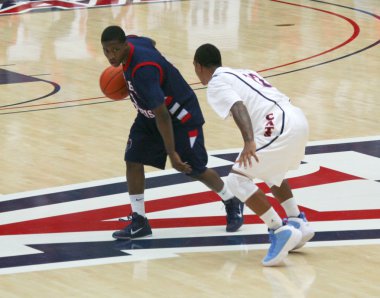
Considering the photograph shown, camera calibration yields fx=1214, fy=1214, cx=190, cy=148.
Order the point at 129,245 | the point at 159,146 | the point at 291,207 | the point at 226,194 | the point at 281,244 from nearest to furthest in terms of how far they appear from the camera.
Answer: the point at 281,244
the point at 291,207
the point at 129,245
the point at 159,146
the point at 226,194

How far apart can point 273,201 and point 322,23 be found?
9.79 meters

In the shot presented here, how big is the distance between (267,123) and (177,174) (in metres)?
2.67

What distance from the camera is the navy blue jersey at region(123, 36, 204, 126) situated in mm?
8219

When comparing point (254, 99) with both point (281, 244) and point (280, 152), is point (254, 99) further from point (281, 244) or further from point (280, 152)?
point (281, 244)

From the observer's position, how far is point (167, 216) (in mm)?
9297

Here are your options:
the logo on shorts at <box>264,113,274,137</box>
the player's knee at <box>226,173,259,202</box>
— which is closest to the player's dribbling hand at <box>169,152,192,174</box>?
the player's knee at <box>226,173,259,202</box>

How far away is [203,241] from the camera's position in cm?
861

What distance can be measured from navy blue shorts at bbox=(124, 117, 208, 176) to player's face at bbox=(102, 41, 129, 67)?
1.87 ft

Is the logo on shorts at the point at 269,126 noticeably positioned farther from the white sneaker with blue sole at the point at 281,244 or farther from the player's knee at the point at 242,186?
the white sneaker with blue sole at the point at 281,244

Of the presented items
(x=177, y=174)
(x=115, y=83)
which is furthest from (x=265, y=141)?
(x=177, y=174)

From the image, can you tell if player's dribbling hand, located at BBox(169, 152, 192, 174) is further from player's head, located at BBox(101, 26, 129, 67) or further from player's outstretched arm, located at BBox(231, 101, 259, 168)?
player's head, located at BBox(101, 26, 129, 67)

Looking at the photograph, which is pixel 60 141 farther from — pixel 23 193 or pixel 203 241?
pixel 203 241

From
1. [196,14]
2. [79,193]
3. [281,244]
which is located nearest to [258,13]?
[196,14]

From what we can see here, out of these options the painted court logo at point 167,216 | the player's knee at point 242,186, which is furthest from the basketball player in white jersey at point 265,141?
the painted court logo at point 167,216
